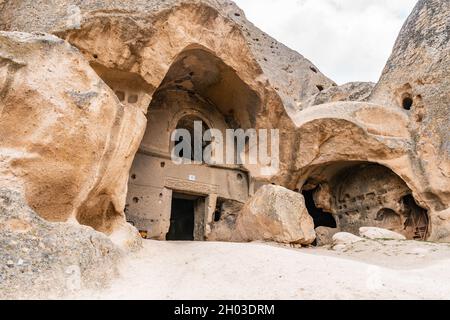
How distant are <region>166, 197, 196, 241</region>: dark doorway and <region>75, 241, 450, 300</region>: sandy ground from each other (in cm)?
721

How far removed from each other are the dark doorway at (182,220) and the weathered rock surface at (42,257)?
892 cm

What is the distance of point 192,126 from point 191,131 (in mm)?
224

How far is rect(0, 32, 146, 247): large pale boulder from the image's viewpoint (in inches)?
173

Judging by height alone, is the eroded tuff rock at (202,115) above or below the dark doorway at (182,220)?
above

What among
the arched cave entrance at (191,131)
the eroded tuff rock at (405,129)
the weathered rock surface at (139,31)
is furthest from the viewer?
the eroded tuff rock at (405,129)

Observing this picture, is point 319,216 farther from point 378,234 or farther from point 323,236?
point 378,234

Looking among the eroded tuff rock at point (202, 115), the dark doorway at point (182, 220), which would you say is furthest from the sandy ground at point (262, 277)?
the dark doorway at point (182, 220)

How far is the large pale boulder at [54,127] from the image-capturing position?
4398mm

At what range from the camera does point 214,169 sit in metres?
A: 10.5

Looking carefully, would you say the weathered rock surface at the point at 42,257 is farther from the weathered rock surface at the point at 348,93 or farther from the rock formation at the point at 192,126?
the weathered rock surface at the point at 348,93

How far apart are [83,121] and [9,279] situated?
2.33 meters

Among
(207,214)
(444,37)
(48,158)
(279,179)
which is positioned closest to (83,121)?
(48,158)

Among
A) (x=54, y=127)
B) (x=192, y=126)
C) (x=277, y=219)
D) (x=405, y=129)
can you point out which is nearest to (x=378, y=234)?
(x=277, y=219)

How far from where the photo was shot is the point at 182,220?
1312 cm
